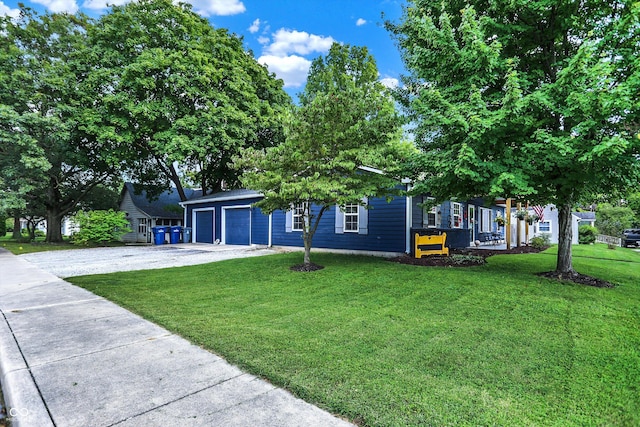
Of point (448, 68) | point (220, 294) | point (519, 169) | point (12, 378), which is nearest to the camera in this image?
point (12, 378)

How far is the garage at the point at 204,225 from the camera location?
1764cm

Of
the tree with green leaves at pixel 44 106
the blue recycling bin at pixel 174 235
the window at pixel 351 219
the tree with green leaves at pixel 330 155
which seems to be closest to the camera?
the tree with green leaves at pixel 330 155

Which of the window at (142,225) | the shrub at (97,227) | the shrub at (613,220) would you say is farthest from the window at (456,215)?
the shrub at (613,220)

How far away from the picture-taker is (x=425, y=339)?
3.51 metres

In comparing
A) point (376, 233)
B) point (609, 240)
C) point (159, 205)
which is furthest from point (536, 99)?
point (609, 240)

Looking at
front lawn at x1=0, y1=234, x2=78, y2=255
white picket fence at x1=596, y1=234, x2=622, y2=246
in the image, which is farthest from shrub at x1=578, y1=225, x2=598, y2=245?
front lawn at x1=0, y1=234, x2=78, y2=255

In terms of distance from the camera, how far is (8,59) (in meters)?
15.0

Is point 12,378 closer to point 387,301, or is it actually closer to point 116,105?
point 387,301

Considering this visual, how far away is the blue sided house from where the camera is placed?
34.8 feet

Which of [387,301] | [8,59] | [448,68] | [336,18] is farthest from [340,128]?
[8,59]

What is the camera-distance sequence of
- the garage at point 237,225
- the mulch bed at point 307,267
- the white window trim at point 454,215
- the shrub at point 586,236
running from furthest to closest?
the shrub at point 586,236
the garage at point 237,225
the white window trim at point 454,215
the mulch bed at point 307,267

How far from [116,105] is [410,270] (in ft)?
53.8

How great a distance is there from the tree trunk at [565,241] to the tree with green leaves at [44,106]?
19.0 metres

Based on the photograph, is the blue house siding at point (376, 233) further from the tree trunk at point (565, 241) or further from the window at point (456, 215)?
the window at point (456, 215)
